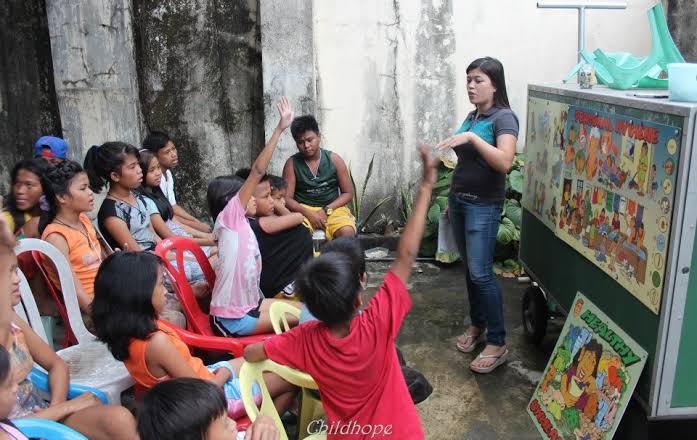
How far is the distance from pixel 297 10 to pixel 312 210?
1.89m

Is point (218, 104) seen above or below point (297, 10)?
below

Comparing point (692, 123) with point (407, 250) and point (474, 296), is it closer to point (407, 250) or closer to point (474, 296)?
point (407, 250)

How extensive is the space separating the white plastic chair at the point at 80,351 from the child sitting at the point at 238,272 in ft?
1.71

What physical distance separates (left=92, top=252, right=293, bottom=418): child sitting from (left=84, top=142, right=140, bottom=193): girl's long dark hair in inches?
56.8

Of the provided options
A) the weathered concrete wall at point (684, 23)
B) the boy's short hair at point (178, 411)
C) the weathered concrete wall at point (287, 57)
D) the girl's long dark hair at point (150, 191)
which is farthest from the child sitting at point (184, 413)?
the weathered concrete wall at point (684, 23)

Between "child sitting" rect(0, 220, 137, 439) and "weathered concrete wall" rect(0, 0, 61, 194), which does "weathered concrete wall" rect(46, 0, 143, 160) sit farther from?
"child sitting" rect(0, 220, 137, 439)

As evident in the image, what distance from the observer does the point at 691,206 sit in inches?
89.5

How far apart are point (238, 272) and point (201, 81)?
340 cm

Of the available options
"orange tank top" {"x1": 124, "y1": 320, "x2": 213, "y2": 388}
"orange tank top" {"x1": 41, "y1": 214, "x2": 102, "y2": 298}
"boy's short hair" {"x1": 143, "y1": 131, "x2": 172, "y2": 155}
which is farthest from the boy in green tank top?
"orange tank top" {"x1": 124, "y1": 320, "x2": 213, "y2": 388}

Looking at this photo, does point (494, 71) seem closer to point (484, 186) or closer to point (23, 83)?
point (484, 186)

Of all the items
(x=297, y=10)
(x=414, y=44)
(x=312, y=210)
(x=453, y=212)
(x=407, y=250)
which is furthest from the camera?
(x=414, y=44)

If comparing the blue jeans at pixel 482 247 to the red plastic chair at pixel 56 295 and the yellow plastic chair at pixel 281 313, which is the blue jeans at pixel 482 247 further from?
the red plastic chair at pixel 56 295

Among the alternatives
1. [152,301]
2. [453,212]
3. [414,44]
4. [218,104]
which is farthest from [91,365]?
[414,44]

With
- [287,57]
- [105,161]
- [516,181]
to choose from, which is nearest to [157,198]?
[105,161]
